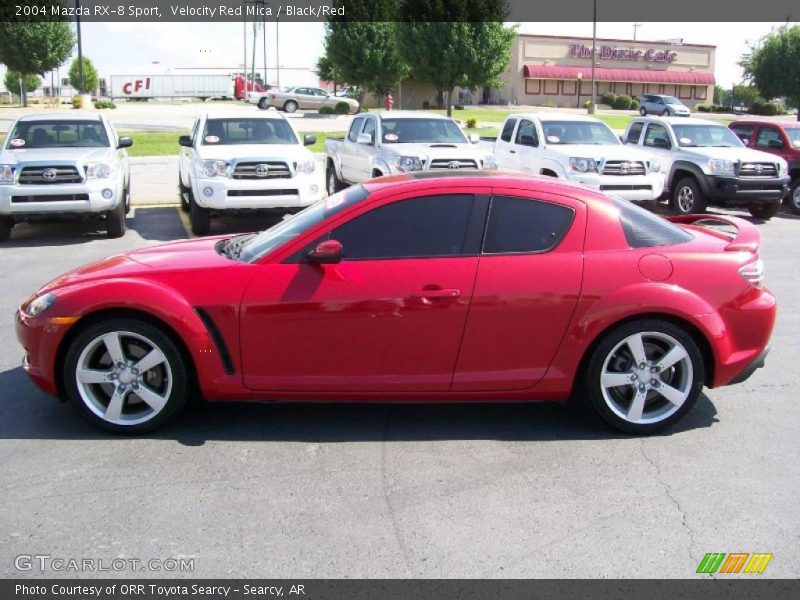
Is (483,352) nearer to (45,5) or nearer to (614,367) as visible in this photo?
(614,367)

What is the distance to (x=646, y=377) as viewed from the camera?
194 inches

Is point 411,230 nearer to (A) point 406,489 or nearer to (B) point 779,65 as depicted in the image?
(A) point 406,489

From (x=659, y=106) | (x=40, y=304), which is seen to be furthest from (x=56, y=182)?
(x=659, y=106)

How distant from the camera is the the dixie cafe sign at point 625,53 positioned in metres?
78.5

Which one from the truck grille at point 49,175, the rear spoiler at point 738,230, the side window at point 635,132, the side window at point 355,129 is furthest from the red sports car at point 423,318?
the side window at point 635,132

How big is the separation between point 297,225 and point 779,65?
5040cm

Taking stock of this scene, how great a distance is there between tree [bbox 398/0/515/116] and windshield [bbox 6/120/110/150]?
71.5 feet

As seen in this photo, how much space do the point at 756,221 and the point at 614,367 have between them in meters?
12.0

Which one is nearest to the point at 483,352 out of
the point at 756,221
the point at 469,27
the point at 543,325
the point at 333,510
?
the point at 543,325

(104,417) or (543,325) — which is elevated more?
(543,325)
